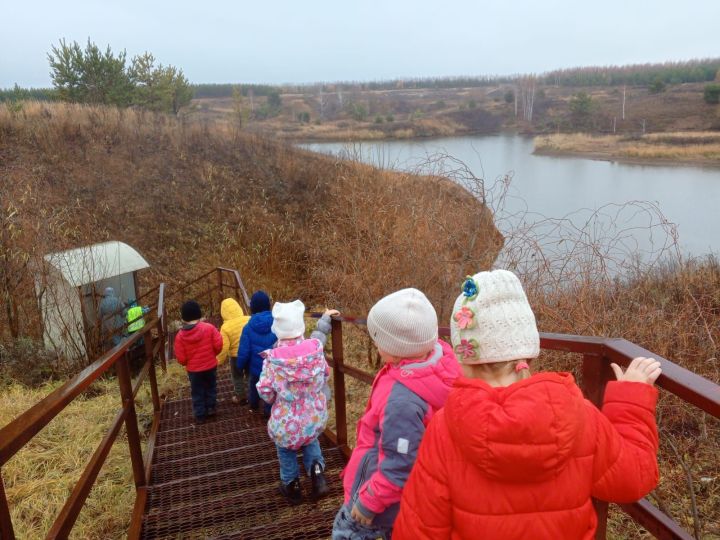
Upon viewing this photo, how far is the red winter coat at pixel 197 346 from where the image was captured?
4.57m

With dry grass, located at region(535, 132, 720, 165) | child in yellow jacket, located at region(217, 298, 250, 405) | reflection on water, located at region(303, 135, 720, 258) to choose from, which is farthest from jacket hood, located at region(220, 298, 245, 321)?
dry grass, located at region(535, 132, 720, 165)

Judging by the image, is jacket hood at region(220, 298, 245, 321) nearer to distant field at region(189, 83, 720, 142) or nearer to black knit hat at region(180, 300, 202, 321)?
black knit hat at region(180, 300, 202, 321)

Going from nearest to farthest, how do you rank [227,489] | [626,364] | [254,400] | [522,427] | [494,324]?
[522,427]
[494,324]
[626,364]
[227,489]
[254,400]

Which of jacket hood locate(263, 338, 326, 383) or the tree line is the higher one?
the tree line

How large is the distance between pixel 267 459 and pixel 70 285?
5048 mm

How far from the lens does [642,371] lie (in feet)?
4.52

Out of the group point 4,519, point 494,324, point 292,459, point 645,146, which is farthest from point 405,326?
point 645,146

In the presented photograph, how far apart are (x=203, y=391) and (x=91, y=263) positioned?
4.02 metres

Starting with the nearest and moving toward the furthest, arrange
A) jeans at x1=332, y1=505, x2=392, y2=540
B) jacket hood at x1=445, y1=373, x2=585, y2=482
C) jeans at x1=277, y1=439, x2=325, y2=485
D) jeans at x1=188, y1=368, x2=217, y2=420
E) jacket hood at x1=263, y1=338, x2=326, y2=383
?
jacket hood at x1=445, y1=373, x2=585, y2=482 → jeans at x1=332, y1=505, x2=392, y2=540 → jacket hood at x1=263, y1=338, x2=326, y2=383 → jeans at x1=277, y1=439, x2=325, y2=485 → jeans at x1=188, y1=368, x2=217, y2=420

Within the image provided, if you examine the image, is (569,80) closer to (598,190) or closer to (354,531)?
(598,190)

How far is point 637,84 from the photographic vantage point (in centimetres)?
8994

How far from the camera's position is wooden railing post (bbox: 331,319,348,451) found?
3.50 metres

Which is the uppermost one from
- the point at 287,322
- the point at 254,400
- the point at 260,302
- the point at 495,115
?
the point at 495,115

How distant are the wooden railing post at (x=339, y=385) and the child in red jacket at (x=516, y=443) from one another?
6.93ft
